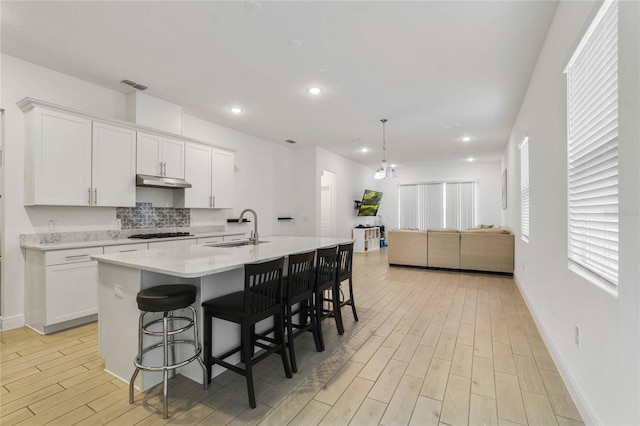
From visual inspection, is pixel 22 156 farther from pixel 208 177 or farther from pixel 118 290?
pixel 118 290

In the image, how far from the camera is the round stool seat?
1812 millimetres

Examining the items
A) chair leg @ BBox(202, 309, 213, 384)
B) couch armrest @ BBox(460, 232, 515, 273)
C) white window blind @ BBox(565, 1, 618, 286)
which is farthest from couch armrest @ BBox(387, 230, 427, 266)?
chair leg @ BBox(202, 309, 213, 384)

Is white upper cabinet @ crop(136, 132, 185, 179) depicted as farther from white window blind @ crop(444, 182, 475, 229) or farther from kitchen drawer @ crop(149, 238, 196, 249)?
white window blind @ crop(444, 182, 475, 229)

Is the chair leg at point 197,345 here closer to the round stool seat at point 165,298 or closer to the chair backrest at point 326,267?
the round stool seat at point 165,298

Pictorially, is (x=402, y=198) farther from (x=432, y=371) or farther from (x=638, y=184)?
(x=638, y=184)

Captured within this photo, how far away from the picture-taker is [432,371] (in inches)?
89.6

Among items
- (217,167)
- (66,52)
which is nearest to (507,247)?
(217,167)

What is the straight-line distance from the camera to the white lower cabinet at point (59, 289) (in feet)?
9.72

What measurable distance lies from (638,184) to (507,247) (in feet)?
16.8

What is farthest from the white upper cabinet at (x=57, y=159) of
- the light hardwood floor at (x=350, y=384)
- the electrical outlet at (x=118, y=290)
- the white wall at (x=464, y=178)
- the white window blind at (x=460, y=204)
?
the white window blind at (x=460, y=204)

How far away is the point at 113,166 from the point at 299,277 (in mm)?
2875

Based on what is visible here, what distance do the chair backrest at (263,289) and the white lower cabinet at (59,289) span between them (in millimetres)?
2334

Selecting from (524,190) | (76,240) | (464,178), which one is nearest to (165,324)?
(76,240)

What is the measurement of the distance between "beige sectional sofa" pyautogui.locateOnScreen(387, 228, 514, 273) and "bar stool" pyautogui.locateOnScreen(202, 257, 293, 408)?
4.77 metres
